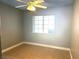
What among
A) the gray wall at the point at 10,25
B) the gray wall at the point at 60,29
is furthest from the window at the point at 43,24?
the gray wall at the point at 10,25

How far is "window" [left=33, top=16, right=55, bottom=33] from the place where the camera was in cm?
510

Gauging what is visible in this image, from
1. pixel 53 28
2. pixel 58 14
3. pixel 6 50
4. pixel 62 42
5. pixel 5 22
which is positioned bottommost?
pixel 6 50

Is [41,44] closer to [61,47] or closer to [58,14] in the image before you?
[61,47]

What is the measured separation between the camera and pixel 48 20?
5215 mm

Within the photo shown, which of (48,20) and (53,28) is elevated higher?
(48,20)

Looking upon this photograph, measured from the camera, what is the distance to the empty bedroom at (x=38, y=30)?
408cm

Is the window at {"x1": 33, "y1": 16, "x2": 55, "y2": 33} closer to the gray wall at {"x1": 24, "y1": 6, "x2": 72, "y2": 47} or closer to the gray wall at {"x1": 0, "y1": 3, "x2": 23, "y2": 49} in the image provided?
the gray wall at {"x1": 24, "y1": 6, "x2": 72, "y2": 47}

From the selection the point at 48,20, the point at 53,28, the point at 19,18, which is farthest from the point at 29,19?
the point at 53,28

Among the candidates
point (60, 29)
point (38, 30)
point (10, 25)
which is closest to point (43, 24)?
point (38, 30)

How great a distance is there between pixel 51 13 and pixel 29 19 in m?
1.61

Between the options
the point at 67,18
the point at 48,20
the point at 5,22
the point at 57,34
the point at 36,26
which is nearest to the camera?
the point at 5,22

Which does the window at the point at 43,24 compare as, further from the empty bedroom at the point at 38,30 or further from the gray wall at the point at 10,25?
the gray wall at the point at 10,25

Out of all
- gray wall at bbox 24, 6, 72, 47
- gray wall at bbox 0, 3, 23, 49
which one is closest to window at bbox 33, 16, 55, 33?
gray wall at bbox 24, 6, 72, 47

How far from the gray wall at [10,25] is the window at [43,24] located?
1048 mm
